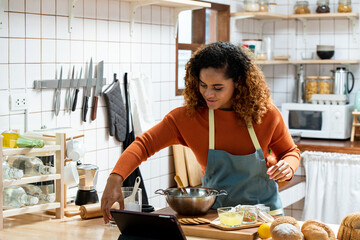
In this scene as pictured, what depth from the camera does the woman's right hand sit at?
2.13 m

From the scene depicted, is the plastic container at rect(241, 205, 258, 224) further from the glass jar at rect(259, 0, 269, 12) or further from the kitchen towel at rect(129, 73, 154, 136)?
the glass jar at rect(259, 0, 269, 12)

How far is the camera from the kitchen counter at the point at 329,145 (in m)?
4.34

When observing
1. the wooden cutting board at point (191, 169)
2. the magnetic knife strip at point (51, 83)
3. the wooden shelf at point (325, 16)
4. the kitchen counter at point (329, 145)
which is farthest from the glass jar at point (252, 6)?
the magnetic knife strip at point (51, 83)

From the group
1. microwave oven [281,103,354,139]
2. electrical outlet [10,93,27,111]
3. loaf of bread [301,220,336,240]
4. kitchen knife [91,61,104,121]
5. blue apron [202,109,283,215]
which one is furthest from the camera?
microwave oven [281,103,354,139]

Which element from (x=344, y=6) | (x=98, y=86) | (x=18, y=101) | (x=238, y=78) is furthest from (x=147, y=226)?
(x=344, y=6)

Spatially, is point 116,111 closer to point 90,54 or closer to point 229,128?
point 90,54

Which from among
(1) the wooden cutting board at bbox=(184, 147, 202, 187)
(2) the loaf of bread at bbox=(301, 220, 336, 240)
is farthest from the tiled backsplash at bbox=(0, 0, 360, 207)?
(2) the loaf of bread at bbox=(301, 220, 336, 240)

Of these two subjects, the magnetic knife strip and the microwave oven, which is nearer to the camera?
the magnetic knife strip

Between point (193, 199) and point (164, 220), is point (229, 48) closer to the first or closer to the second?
point (193, 199)

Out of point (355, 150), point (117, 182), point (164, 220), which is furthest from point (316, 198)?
point (164, 220)

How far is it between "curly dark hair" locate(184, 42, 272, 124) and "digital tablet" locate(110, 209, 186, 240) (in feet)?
2.18

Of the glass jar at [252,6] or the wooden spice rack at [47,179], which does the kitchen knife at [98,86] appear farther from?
the glass jar at [252,6]

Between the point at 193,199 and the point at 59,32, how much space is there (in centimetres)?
136

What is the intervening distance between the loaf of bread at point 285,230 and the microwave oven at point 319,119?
9.32 ft
